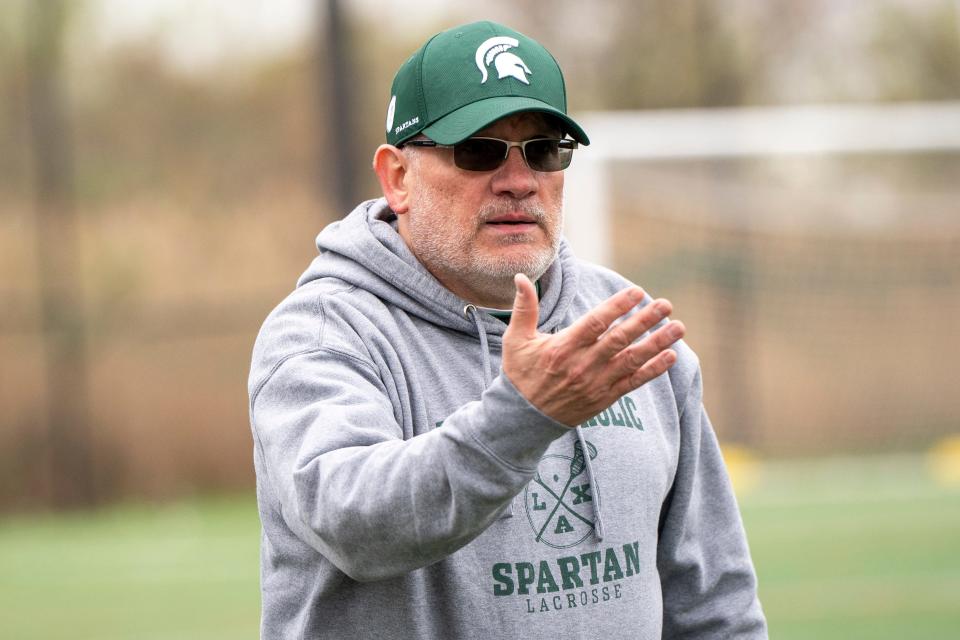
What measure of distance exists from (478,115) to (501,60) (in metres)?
0.12

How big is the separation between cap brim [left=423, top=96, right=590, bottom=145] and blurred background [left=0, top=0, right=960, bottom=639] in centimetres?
920

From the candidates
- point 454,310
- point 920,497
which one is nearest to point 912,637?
point 920,497

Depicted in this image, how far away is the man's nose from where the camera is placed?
258cm

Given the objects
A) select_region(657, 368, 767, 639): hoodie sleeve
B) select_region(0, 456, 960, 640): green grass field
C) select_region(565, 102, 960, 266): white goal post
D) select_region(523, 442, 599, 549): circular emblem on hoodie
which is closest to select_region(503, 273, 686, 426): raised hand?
select_region(523, 442, 599, 549): circular emblem on hoodie

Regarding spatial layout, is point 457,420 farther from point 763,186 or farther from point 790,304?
point 763,186

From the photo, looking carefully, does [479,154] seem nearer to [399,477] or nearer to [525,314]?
[525,314]

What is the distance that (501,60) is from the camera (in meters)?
2.56

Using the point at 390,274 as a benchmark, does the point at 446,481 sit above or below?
below

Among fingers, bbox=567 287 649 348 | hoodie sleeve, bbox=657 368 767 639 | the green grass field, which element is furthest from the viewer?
the green grass field

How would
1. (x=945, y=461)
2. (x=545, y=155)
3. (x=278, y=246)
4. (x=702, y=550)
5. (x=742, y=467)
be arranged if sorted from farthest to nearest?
(x=278, y=246) → (x=945, y=461) → (x=742, y=467) → (x=702, y=550) → (x=545, y=155)

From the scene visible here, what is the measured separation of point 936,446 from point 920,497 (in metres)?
2.78

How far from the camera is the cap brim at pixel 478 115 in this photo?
8.20 ft

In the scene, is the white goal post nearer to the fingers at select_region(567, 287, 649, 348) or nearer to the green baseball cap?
the green baseball cap

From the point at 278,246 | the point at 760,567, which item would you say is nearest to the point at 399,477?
the point at 760,567
